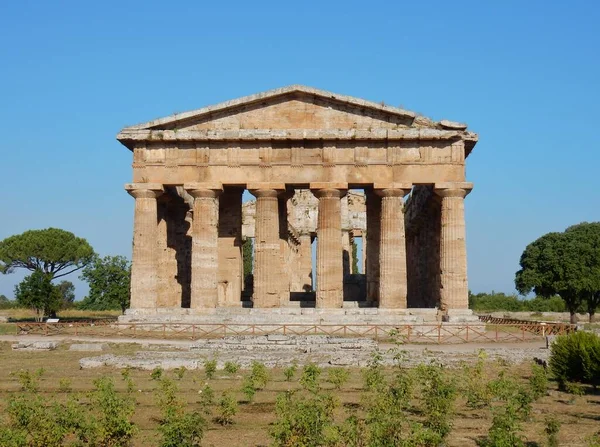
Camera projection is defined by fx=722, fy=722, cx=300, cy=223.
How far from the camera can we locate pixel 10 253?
63.7 m

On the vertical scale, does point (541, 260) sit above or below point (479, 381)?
above

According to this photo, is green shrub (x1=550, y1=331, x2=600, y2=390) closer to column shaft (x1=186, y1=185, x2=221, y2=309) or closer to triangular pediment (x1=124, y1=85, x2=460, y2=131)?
triangular pediment (x1=124, y1=85, x2=460, y2=131)

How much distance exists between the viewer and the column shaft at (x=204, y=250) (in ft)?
123

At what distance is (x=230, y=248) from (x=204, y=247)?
4.69 meters

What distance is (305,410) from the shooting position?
10961mm

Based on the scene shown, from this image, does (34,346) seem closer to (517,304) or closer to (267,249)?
(267,249)

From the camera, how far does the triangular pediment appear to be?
37312mm

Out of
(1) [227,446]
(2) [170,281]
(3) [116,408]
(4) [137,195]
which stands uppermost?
(4) [137,195]

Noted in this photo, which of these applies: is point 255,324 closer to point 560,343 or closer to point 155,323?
point 155,323

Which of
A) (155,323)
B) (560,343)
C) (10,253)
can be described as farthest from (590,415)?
(10,253)

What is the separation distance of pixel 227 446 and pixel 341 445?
2178mm

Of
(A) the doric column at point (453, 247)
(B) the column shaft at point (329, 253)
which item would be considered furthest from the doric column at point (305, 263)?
(A) the doric column at point (453, 247)

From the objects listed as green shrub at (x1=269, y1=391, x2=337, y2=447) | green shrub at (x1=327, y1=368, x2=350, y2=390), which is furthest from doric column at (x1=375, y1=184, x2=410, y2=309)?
green shrub at (x1=269, y1=391, x2=337, y2=447)

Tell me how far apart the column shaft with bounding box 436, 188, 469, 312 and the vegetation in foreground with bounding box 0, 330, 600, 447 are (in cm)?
1355
